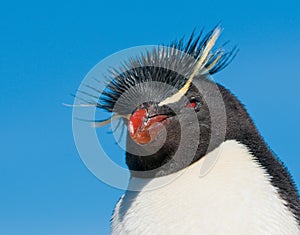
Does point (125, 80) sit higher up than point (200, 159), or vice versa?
point (125, 80)

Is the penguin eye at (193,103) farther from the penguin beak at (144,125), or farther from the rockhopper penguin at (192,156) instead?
the penguin beak at (144,125)

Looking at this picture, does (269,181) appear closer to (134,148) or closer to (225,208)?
(225,208)

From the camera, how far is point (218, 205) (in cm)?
402

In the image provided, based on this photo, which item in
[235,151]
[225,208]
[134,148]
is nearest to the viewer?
[225,208]

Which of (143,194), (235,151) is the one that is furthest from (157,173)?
(235,151)

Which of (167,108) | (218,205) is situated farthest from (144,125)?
(218,205)

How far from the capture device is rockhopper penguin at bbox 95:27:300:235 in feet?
13.2

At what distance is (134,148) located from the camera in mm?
4684

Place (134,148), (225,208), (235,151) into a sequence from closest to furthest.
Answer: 1. (225,208)
2. (235,151)
3. (134,148)

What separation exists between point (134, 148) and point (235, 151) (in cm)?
74

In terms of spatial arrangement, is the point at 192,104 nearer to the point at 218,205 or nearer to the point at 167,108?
the point at 167,108

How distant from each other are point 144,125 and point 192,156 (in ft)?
1.26

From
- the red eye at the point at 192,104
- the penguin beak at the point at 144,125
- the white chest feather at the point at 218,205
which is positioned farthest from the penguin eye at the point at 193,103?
the white chest feather at the point at 218,205

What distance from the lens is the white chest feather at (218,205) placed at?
3977mm
